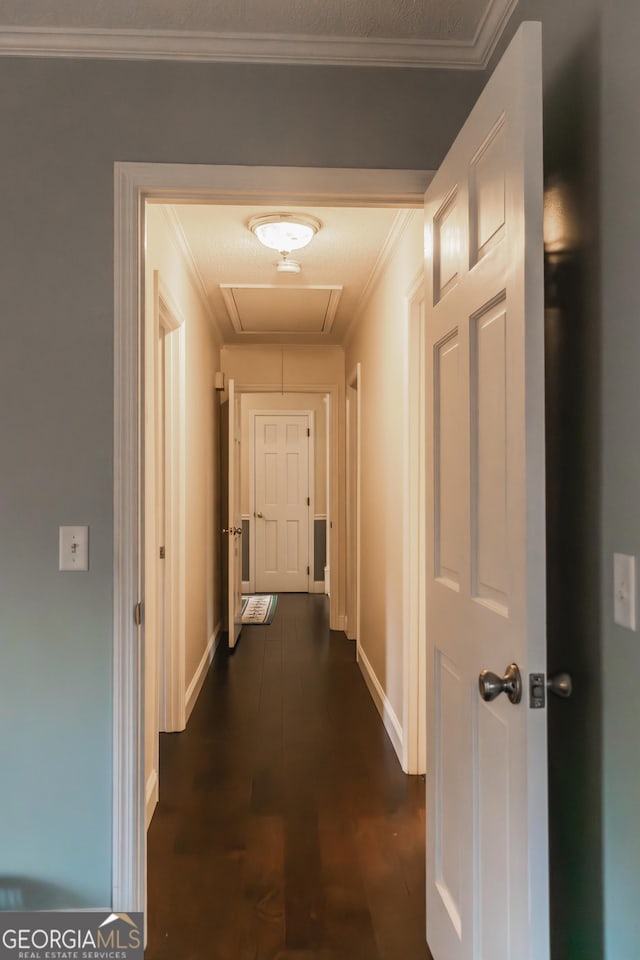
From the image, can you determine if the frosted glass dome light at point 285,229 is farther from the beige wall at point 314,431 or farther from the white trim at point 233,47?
the beige wall at point 314,431

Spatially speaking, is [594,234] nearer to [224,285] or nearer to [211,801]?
[211,801]

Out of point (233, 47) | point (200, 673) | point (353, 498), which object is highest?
point (233, 47)

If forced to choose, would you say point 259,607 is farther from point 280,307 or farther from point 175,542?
point 175,542

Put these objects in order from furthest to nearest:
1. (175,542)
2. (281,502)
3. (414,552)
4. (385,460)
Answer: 1. (281,502)
2. (385,460)
3. (175,542)
4. (414,552)

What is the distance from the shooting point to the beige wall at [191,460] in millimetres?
2541

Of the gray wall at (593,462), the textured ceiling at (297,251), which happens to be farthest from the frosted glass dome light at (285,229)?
the gray wall at (593,462)

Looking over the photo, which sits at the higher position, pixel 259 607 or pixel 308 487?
pixel 308 487

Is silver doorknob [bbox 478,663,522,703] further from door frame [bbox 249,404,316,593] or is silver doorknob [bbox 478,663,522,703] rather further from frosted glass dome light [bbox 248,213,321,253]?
door frame [bbox 249,404,316,593]

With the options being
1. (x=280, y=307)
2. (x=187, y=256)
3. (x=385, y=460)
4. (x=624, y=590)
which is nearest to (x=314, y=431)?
(x=280, y=307)

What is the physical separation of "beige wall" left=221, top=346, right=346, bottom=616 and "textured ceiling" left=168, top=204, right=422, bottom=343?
1.14m

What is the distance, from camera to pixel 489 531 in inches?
50.6

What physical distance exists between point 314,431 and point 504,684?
639cm

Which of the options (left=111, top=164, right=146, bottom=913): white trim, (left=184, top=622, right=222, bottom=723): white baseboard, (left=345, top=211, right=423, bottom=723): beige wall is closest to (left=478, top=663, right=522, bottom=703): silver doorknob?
(left=111, top=164, right=146, bottom=913): white trim

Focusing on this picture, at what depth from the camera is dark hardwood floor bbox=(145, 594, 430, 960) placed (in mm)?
1832
